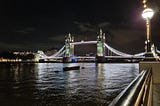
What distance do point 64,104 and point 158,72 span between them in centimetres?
1321

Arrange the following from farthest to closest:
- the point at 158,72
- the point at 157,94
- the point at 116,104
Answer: the point at 158,72 < the point at 157,94 < the point at 116,104

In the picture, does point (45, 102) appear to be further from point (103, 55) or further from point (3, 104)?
point (103, 55)

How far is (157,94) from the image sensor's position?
7.53 metres

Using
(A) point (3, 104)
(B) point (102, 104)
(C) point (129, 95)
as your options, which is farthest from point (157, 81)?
(A) point (3, 104)

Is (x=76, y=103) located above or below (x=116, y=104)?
below

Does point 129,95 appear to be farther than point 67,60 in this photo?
No

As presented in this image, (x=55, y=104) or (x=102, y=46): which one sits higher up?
(x=102, y=46)

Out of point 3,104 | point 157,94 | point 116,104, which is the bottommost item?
point 3,104

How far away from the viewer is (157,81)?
9.66 meters

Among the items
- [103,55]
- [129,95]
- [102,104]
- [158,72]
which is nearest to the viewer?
[129,95]

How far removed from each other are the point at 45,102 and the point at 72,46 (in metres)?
155

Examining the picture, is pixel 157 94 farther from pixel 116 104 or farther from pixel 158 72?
pixel 116 104

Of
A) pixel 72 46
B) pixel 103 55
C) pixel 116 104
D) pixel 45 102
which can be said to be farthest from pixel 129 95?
pixel 72 46

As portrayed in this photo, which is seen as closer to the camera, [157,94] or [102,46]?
[157,94]
